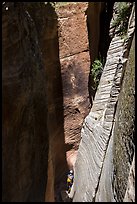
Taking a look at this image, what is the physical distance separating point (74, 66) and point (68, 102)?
0.95m

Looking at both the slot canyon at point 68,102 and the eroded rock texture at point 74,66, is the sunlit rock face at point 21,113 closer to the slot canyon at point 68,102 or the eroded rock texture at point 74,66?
the slot canyon at point 68,102

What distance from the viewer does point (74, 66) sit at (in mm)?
11531

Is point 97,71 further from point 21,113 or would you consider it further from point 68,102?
point 68,102

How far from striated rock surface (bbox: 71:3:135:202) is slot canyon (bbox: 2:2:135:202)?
0.04 feet

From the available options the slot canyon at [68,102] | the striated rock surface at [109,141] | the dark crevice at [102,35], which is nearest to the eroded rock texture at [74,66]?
the slot canyon at [68,102]

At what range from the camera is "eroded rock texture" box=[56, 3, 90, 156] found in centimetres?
1141

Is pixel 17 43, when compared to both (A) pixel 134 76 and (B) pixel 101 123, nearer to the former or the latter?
(B) pixel 101 123

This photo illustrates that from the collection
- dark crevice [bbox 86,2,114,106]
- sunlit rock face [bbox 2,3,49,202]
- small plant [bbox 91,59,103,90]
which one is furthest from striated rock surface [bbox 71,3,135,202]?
dark crevice [bbox 86,2,114,106]

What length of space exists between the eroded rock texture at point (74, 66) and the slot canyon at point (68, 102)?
0.08 ft

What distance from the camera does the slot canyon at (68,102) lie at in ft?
15.2

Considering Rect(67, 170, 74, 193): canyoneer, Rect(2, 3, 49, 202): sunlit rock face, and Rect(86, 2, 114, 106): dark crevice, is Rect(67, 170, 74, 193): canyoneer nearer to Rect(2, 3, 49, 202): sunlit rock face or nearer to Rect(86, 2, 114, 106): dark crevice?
Rect(86, 2, 114, 106): dark crevice

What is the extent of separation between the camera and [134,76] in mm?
3635

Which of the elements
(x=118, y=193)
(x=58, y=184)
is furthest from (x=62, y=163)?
(x=118, y=193)

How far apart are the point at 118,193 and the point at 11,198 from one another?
3.17 m
